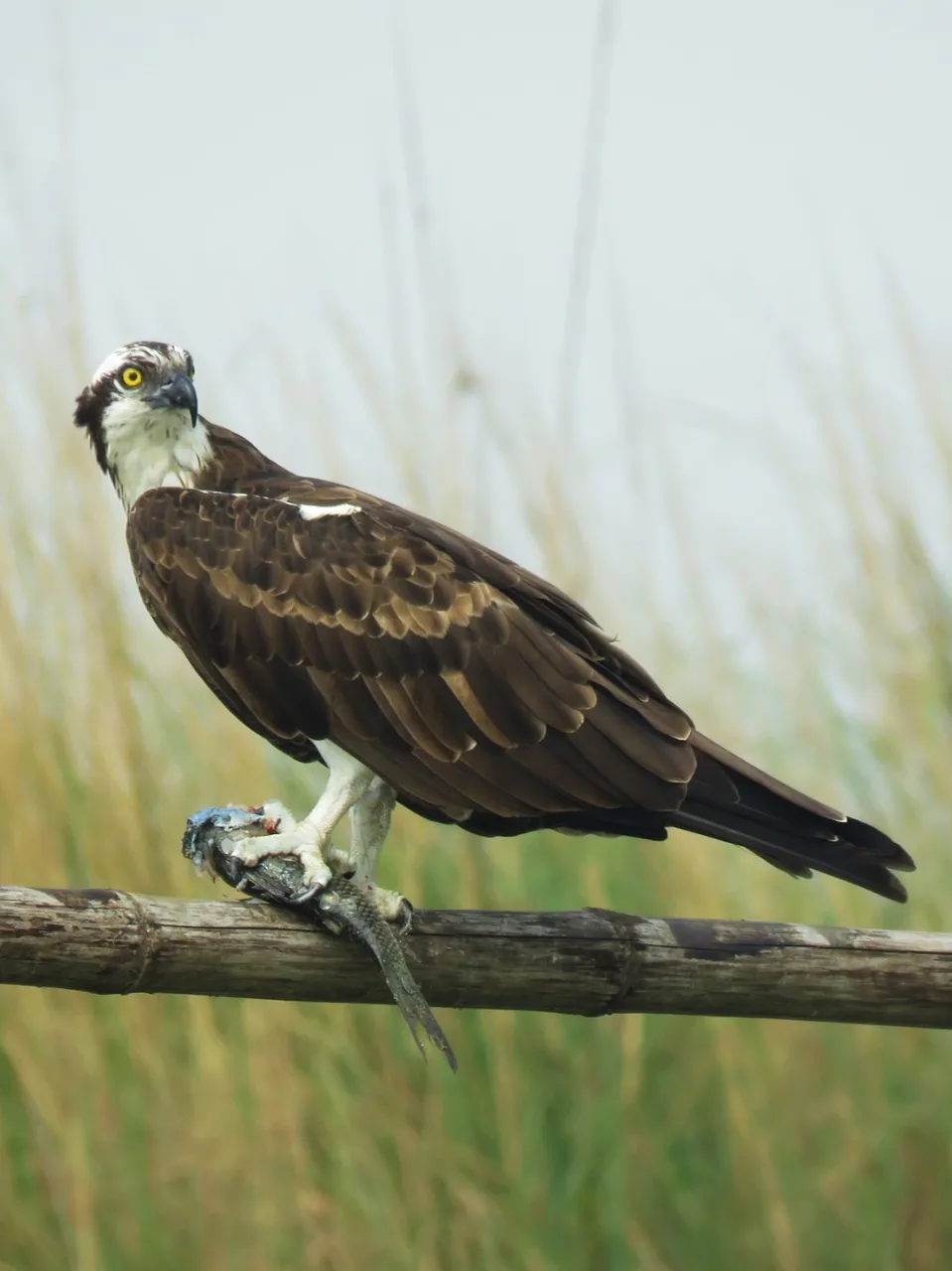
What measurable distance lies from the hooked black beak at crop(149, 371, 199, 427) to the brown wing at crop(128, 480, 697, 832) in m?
0.34

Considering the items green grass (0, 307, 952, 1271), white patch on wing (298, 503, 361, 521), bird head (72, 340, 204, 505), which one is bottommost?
green grass (0, 307, 952, 1271)

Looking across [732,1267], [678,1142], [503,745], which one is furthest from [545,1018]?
[503,745]

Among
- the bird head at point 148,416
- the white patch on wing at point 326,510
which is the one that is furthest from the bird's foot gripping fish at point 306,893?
the bird head at point 148,416

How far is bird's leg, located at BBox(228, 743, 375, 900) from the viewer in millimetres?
2848

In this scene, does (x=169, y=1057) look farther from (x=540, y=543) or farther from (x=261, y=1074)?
(x=540, y=543)

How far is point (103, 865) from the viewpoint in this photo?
378 centimetres

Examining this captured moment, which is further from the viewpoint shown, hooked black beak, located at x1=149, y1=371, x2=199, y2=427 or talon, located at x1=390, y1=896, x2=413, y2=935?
hooked black beak, located at x1=149, y1=371, x2=199, y2=427

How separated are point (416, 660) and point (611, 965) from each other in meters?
0.66

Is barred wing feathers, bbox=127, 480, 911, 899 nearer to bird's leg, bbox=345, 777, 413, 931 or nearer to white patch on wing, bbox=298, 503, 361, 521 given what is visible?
white patch on wing, bbox=298, 503, 361, 521

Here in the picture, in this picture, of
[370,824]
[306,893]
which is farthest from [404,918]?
[370,824]

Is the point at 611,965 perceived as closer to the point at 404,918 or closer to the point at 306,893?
the point at 404,918

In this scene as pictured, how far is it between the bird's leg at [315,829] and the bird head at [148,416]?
2.53ft

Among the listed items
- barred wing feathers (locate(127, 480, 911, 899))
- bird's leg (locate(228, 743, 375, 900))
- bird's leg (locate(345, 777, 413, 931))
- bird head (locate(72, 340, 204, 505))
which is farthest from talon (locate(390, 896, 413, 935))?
bird head (locate(72, 340, 204, 505))

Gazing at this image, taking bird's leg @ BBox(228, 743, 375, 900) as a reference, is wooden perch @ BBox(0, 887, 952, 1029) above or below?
below
